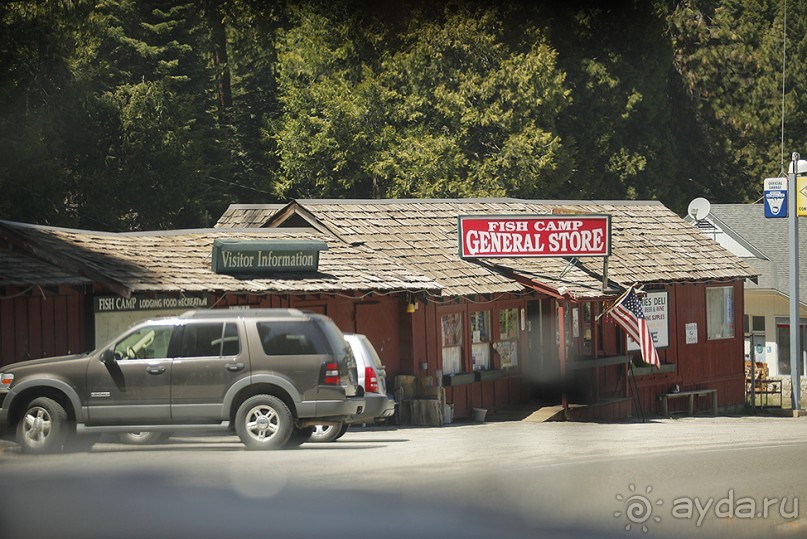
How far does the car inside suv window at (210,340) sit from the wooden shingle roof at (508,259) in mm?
9970

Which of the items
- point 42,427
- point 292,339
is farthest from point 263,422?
point 42,427

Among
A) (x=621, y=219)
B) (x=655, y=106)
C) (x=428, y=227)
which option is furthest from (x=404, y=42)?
(x=428, y=227)

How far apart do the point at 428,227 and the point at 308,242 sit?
21.7 ft

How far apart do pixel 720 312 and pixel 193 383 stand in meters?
22.3

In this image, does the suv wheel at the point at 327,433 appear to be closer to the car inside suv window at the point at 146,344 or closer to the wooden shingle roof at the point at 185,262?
the car inside suv window at the point at 146,344

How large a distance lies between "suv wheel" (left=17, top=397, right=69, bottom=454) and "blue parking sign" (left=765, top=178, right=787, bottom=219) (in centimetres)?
2938

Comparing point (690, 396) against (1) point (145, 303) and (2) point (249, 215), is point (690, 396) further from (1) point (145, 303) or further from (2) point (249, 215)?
(1) point (145, 303)

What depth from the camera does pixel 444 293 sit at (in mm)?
27406

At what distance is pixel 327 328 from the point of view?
18.1 metres

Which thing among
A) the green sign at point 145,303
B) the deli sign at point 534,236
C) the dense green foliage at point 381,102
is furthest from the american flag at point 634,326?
the dense green foliage at point 381,102

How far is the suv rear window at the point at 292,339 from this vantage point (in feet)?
59.1

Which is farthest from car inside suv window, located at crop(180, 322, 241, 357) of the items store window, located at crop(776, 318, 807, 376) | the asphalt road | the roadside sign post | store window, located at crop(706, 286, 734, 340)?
store window, located at crop(776, 318, 807, 376)

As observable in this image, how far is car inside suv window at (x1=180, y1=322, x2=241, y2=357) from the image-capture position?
18031 millimetres


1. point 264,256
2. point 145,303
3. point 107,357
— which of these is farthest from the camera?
point 264,256
